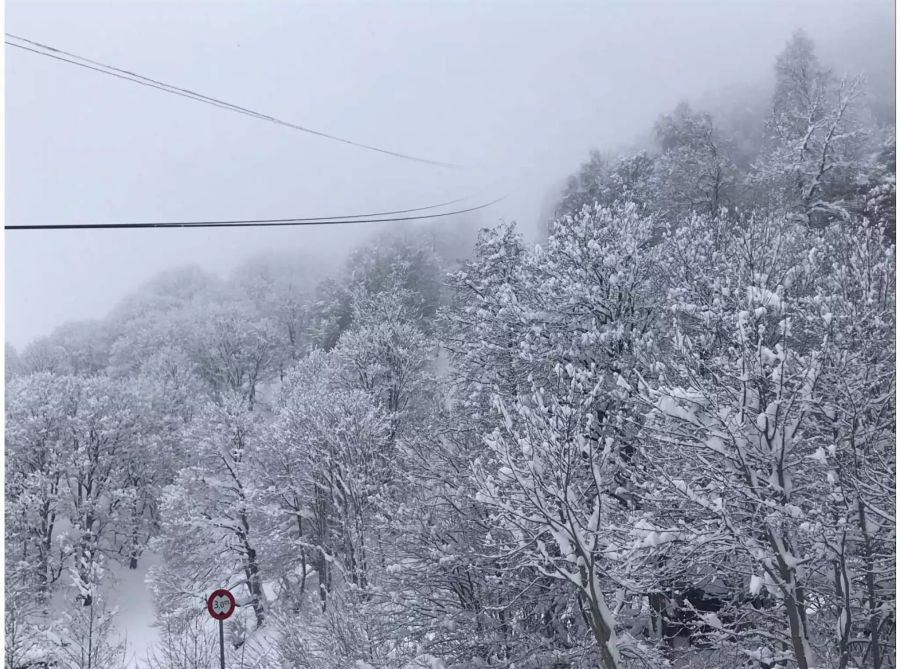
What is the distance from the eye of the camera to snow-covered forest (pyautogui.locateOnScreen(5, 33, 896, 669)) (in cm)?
483

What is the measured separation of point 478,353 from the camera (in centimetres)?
982

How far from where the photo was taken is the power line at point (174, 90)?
6.11 metres

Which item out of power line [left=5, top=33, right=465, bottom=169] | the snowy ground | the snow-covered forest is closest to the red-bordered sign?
the snow-covered forest

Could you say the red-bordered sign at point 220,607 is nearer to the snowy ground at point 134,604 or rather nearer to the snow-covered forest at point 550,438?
the snow-covered forest at point 550,438

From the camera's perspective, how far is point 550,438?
16.1 ft

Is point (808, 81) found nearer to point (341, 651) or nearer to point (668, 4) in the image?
point (668, 4)

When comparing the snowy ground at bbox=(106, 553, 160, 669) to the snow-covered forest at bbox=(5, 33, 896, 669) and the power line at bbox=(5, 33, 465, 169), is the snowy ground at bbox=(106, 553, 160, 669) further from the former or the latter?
the power line at bbox=(5, 33, 465, 169)

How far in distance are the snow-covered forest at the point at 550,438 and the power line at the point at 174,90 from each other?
1.84 m

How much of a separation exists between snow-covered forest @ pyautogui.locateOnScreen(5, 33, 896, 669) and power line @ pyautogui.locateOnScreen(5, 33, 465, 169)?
184cm

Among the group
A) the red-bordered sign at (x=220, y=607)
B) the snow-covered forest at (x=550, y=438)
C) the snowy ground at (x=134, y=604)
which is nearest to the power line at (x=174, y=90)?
the snow-covered forest at (x=550, y=438)

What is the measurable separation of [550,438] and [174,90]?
22.1ft

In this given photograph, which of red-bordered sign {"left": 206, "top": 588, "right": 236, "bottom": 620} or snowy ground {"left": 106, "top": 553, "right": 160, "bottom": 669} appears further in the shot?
snowy ground {"left": 106, "top": 553, "right": 160, "bottom": 669}

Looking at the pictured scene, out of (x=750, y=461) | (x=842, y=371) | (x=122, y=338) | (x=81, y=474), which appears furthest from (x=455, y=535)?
(x=122, y=338)

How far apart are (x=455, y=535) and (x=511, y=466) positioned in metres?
3.70
